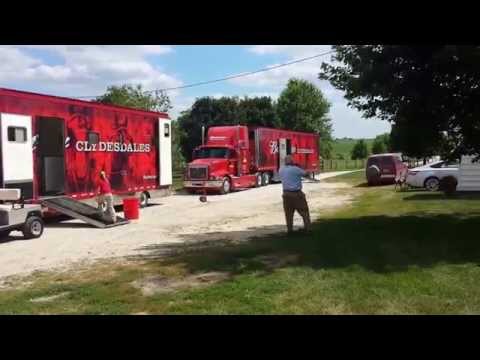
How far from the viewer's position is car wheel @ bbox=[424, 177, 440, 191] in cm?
2442

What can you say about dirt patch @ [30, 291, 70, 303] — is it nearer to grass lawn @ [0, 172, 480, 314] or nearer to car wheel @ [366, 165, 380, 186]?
grass lawn @ [0, 172, 480, 314]

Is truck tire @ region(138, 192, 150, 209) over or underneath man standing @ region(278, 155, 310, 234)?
underneath

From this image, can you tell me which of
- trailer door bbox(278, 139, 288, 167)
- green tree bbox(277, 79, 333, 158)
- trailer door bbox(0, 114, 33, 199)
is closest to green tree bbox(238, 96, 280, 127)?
green tree bbox(277, 79, 333, 158)

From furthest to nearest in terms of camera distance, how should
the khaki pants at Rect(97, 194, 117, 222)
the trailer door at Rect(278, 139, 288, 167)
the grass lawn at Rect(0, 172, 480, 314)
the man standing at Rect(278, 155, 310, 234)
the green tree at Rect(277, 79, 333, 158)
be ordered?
1. the green tree at Rect(277, 79, 333, 158)
2. the trailer door at Rect(278, 139, 288, 167)
3. the khaki pants at Rect(97, 194, 117, 222)
4. the man standing at Rect(278, 155, 310, 234)
5. the grass lawn at Rect(0, 172, 480, 314)

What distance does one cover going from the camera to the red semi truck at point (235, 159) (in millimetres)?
28047

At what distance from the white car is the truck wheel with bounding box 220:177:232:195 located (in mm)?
8868

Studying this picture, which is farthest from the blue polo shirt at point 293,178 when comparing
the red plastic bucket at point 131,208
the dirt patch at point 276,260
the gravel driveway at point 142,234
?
the red plastic bucket at point 131,208

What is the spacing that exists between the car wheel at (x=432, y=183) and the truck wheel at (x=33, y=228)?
17.1 metres

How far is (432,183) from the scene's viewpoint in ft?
80.7

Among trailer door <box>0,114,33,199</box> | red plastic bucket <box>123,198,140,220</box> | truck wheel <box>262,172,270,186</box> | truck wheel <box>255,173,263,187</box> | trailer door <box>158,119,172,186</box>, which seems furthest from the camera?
truck wheel <box>262,172,270,186</box>

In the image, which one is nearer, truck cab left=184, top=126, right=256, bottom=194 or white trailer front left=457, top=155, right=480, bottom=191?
white trailer front left=457, top=155, right=480, bottom=191

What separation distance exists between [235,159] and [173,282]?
71.8 feet

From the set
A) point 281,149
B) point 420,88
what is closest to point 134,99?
point 281,149

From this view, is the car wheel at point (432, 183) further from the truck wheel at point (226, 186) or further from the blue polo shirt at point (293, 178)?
the blue polo shirt at point (293, 178)
